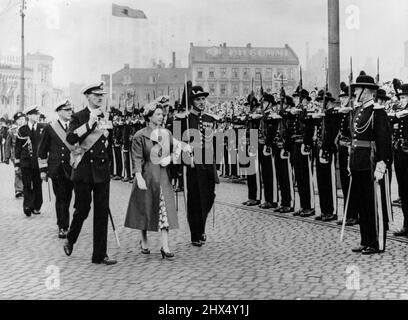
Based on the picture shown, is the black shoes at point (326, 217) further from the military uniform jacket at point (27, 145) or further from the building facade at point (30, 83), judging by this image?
the building facade at point (30, 83)

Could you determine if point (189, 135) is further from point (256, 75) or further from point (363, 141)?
point (256, 75)

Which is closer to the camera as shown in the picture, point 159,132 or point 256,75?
point 159,132

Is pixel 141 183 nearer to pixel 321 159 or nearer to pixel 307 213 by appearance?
pixel 321 159

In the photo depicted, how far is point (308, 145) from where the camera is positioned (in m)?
12.0

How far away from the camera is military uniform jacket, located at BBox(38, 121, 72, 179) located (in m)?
10.6

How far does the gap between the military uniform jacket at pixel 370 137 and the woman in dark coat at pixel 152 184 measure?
100 inches

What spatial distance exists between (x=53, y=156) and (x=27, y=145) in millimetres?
3409

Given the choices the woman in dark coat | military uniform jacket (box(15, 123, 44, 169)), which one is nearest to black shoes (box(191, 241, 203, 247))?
the woman in dark coat

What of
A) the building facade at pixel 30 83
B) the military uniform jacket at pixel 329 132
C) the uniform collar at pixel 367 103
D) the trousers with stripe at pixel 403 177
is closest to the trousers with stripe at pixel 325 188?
the military uniform jacket at pixel 329 132

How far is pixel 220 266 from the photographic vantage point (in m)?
8.02

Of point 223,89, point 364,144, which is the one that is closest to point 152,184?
point 364,144

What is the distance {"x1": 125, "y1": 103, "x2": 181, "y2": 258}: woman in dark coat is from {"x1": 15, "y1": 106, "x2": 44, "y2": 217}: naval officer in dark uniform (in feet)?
15.9
